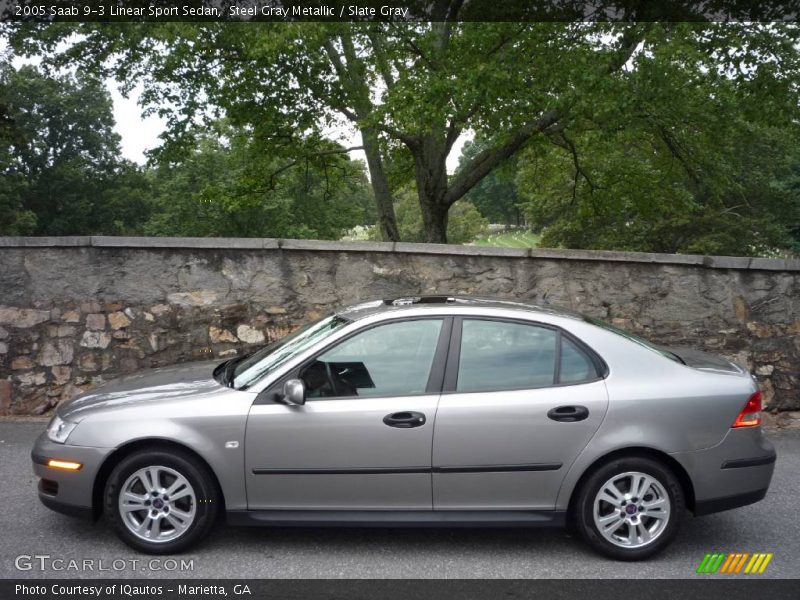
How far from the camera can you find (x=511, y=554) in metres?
4.41

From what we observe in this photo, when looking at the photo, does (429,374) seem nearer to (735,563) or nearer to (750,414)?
(750,414)

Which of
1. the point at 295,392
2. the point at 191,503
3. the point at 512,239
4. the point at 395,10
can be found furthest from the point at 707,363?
the point at 512,239

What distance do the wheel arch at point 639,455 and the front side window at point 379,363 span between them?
1.01m

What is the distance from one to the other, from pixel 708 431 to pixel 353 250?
460 centimetres

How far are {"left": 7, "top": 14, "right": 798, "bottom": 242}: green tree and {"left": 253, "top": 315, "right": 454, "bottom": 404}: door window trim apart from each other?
8.67m

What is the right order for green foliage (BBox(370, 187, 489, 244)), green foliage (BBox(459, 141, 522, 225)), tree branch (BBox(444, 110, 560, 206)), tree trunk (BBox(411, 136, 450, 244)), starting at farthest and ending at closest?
1. green foliage (BBox(459, 141, 522, 225))
2. green foliage (BBox(370, 187, 489, 244))
3. tree trunk (BBox(411, 136, 450, 244))
4. tree branch (BBox(444, 110, 560, 206))

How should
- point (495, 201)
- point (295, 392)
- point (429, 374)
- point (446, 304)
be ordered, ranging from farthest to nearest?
point (495, 201), point (446, 304), point (429, 374), point (295, 392)

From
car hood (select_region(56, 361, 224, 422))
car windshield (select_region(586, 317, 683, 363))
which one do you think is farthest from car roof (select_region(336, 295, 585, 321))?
car hood (select_region(56, 361, 224, 422))

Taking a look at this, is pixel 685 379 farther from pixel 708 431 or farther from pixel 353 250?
pixel 353 250

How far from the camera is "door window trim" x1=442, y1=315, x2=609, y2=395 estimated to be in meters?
4.36

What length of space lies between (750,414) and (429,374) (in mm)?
Result: 1833

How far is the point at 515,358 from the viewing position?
4453 millimetres

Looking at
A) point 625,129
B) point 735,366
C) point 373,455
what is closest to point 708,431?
point 735,366

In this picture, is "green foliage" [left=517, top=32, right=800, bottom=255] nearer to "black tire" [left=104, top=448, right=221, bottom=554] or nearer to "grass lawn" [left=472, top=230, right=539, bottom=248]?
"grass lawn" [left=472, top=230, right=539, bottom=248]
